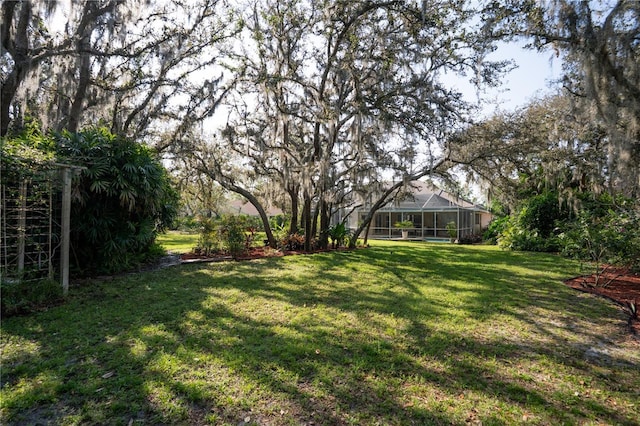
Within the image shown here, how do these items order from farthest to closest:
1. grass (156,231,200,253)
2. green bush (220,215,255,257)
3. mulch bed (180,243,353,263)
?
grass (156,231,200,253)
green bush (220,215,255,257)
mulch bed (180,243,353,263)

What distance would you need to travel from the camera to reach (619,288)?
6.13m

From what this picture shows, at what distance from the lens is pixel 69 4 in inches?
243

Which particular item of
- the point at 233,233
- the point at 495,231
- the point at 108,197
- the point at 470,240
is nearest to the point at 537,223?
the point at 495,231

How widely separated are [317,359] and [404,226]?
18553 mm

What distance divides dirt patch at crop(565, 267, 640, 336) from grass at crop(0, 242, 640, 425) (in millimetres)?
248

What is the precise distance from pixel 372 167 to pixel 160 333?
9.28 m

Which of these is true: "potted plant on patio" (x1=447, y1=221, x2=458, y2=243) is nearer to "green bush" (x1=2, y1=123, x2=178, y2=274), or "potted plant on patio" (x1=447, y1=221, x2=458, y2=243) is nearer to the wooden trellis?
"green bush" (x1=2, y1=123, x2=178, y2=274)

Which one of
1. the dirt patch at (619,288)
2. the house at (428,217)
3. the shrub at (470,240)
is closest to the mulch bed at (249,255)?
the dirt patch at (619,288)

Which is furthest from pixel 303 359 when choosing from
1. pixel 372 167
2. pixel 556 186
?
pixel 556 186

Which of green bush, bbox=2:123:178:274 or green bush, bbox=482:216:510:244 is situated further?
green bush, bbox=482:216:510:244

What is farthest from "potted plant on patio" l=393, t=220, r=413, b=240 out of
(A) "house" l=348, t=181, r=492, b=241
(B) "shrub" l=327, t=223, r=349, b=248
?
(B) "shrub" l=327, t=223, r=349, b=248

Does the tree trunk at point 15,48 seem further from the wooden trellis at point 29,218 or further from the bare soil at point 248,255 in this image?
the bare soil at point 248,255

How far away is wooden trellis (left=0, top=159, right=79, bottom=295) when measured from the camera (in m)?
4.29

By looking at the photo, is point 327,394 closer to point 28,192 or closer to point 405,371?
point 405,371
